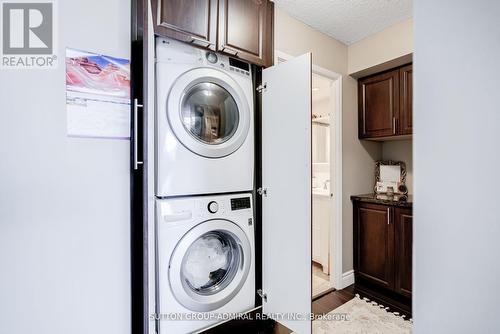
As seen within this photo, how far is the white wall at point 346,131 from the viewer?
215cm

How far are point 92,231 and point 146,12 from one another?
3.65ft

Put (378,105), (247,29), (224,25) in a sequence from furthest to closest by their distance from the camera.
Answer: (378,105) → (247,29) → (224,25)

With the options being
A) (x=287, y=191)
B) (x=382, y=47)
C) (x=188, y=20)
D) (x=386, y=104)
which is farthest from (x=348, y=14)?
(x=287, y=191)

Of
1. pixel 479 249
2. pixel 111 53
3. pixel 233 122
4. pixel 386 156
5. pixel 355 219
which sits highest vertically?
pixel 111 53

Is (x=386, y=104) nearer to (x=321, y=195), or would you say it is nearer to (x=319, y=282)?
(x=321, y=195)

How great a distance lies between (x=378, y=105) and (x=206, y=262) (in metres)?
2.23

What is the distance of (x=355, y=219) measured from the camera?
2.49 m

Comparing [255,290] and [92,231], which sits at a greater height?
[92,231]

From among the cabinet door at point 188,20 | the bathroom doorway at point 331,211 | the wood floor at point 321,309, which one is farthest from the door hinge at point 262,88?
the wood floor at point 321,309

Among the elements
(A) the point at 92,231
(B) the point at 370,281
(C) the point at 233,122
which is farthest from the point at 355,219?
(A) the point at 92,231

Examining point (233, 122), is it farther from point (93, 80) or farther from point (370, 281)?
point (370, 281)

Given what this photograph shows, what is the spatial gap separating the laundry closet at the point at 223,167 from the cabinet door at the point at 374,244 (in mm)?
1163

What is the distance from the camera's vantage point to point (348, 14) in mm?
2002

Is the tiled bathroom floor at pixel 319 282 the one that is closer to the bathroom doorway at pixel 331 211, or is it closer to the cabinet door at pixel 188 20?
the bathroom doorway at pixel 331 211
